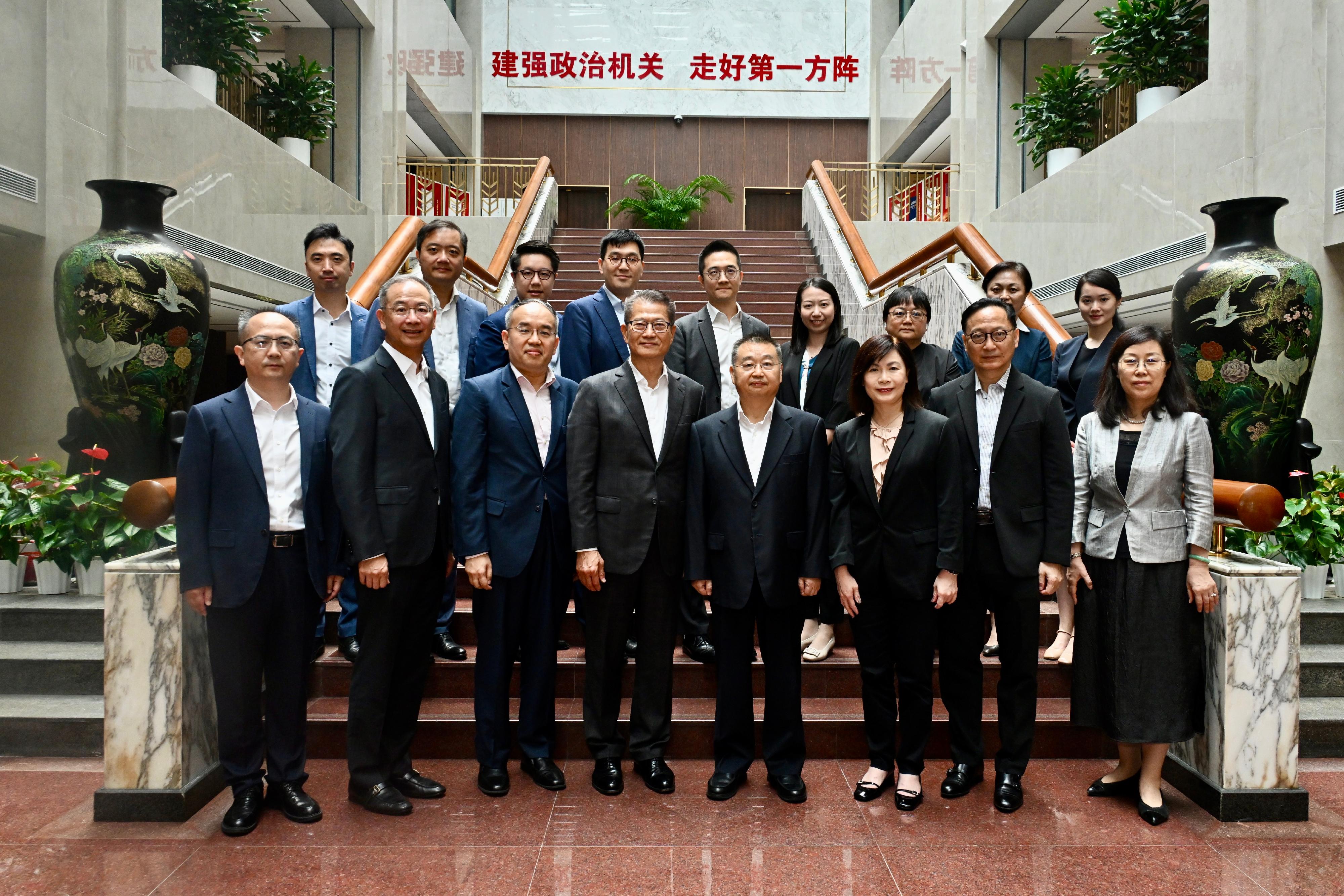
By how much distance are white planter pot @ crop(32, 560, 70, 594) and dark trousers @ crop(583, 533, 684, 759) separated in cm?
280

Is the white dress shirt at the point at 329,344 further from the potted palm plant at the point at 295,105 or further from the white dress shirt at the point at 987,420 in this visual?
the potted palm plant at the point at 295,105

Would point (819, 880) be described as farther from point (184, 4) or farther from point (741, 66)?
point (741, 66)

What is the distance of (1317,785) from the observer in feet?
11.3

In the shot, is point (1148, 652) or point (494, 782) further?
point (494, 782)

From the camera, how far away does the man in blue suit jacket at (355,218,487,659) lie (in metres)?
4.07

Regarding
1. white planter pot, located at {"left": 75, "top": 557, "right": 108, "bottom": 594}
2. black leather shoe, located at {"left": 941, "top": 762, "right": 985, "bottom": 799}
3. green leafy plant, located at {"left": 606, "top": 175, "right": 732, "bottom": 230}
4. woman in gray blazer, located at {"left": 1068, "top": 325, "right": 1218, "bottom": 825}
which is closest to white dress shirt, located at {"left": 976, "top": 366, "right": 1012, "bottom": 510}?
woman in gray blazer, located at {"left": 1068, "top": 325, "right": 1218, "bottom": 825}

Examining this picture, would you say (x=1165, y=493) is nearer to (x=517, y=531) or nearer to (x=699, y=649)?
(x=699, y=649)

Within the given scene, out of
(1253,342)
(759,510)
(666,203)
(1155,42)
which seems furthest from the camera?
(666,203)

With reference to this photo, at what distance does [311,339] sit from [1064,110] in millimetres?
8032

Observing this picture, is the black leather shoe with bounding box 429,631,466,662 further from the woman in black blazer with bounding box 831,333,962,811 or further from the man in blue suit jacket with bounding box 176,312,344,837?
the woman in black blazer with bounding box 831,333,962,811

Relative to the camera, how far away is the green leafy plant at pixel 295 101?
8.82m

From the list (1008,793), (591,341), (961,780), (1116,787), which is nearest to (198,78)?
(591,341)

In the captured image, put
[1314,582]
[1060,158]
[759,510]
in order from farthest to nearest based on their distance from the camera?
[1060,158], [1314,582], [759,510]

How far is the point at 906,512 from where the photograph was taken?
3.13m
